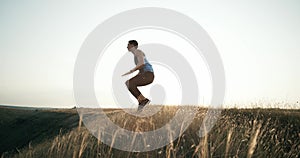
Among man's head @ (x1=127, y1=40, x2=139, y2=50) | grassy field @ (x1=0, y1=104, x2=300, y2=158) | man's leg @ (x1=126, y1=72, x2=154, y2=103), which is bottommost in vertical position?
grassy field @ (x1=0, y1=104, x2=300, y2=158)

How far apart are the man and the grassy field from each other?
→ 648 millimetres

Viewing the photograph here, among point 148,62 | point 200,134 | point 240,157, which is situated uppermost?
point 148,62

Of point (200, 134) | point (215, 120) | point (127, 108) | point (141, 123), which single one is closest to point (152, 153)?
point (200, 134)

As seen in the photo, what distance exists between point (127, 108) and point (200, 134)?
4818 millimetres

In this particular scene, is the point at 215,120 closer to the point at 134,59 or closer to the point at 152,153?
the point at 152,153

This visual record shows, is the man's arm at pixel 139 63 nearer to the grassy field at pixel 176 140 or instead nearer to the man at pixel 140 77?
the man at pixel 140 77

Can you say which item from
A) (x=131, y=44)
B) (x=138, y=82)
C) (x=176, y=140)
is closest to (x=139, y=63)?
(x=138, y=82)

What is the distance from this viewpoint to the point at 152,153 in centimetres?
474

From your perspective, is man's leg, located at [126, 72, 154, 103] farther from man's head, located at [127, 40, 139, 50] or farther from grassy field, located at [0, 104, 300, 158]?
man's head, located at [127, 40, 139, 50]

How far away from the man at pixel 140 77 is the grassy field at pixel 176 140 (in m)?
0.65

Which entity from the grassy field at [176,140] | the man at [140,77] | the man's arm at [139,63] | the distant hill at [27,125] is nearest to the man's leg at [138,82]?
the man at [140,77]

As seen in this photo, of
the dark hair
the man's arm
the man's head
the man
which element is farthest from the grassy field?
the dark hair

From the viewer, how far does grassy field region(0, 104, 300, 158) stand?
4.60 meters

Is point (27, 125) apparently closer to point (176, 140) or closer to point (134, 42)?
point (134, 42)
